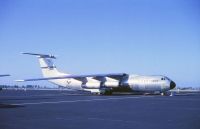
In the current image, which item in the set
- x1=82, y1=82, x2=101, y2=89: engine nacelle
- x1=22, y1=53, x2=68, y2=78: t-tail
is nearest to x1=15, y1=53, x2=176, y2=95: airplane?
x1=82, y1=82, x2=101, y2=89: engine nacelle

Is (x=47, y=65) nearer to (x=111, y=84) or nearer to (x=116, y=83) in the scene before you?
(x=111, y=84)

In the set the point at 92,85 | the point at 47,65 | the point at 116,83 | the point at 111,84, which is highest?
the point at 47,65

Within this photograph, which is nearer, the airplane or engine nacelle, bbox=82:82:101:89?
the airplane

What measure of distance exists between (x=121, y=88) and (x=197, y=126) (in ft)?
94.7

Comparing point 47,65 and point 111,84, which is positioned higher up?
point 47,65

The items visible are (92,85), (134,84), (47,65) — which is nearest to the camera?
A: (134,84)

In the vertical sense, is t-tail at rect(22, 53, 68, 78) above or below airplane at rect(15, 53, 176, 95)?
above

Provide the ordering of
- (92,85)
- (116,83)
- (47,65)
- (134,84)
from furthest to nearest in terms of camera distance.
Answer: (47,65)
(92,85)
(116,83)
(134,84)

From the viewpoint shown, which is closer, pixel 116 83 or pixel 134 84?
pixel 134 84

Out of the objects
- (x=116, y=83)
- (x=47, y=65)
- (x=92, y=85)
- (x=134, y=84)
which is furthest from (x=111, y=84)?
(x=47, y=65)

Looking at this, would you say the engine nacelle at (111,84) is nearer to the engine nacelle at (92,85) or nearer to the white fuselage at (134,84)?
the white fuselage at (134,84)

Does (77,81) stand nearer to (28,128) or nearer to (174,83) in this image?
(174,83)

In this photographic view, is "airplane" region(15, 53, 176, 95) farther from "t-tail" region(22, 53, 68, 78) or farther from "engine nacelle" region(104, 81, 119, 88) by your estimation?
"t-tail" region(22, 53, 68, 78)

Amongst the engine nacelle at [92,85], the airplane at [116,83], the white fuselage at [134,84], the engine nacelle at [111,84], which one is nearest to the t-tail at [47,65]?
the airplane at [116,83]
